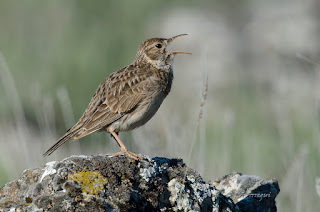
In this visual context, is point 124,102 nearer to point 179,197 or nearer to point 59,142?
point 59,142

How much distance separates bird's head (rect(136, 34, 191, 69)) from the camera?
6746 mm

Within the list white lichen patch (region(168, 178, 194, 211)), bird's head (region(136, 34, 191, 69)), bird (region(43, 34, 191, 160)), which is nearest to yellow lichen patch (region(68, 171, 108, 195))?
white lichen patch (region(168, 178, 194, 211))

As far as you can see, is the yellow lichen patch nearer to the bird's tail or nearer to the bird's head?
the bird's tail

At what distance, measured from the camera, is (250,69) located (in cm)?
1481

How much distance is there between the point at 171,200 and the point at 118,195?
Answer: 476 millimetres

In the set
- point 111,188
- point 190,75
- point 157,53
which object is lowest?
point 111,188

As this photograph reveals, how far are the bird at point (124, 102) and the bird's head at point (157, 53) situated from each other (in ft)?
0.54

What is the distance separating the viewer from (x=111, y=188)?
155 inches

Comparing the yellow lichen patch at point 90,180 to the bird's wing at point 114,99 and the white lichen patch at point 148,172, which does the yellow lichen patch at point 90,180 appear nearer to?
the white lichen patch at point 148,172

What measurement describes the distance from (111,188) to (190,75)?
11275 millimetres

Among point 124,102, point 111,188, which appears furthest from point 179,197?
point 124,102

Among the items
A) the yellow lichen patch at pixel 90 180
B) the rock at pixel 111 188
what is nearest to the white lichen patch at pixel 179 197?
the rock at pixel 111 188

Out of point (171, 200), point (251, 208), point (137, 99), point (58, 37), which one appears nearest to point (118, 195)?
point (171, 200)

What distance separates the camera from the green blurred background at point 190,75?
796 cm
